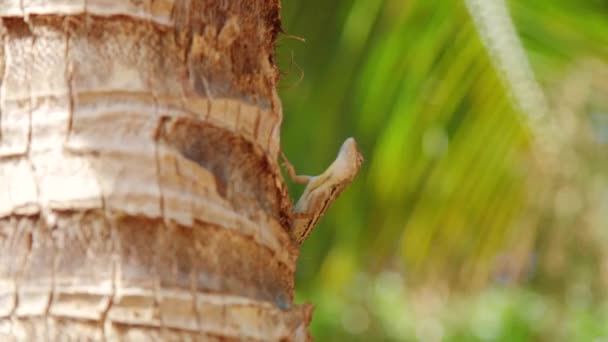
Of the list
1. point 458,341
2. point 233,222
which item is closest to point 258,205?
point 233,222

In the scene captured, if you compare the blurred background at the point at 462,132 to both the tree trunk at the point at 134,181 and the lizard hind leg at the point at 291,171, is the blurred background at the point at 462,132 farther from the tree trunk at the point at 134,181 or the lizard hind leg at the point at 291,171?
the tree trunk at the point at 134,181

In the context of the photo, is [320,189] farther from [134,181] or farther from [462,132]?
[462,132]

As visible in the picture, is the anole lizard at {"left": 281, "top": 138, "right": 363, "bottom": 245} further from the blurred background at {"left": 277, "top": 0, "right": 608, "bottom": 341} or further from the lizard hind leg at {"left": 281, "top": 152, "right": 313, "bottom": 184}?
the blurred background at {"left": 277, "top": 0, "right": 608, "bottom": 341}

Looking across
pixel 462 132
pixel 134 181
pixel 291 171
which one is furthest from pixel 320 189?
pixel 462 132

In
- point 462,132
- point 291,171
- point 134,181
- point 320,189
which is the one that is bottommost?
point 462,132

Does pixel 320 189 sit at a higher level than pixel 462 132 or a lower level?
higher

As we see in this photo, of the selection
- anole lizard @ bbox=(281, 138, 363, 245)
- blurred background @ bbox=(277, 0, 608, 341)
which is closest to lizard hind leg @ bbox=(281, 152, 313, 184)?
anole lizard @ bbox=(281, 138, 363, 245)

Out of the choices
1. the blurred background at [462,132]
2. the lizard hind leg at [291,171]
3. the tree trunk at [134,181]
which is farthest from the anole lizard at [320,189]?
the blurred background at [462,132]
